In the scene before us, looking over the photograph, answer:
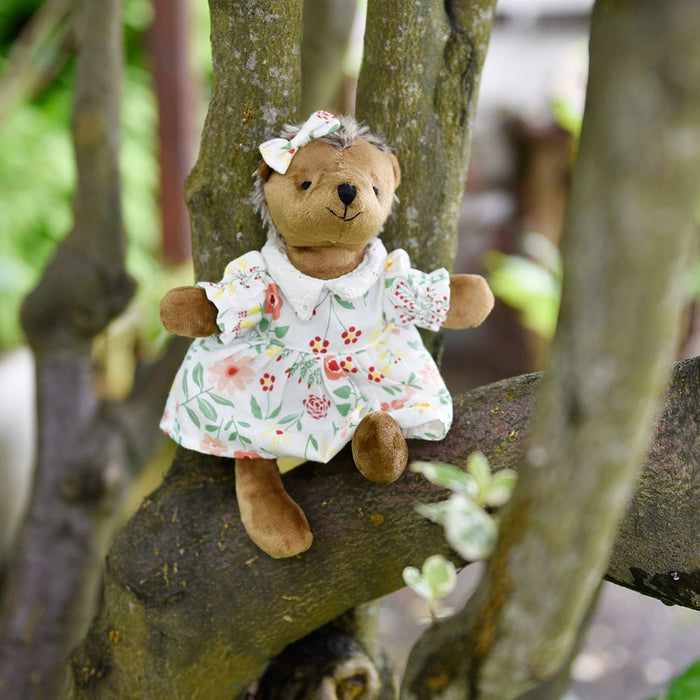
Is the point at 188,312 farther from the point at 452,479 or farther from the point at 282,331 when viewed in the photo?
the point at 452,479

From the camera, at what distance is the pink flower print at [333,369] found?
3.13 feet

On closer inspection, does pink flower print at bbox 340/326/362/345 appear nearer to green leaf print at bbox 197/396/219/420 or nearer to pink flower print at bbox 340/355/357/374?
pink flower print at bbox 340/355/357/374

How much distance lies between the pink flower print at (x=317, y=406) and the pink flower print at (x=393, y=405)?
6 cm

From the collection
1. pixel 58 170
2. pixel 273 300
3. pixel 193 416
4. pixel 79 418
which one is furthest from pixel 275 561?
pixel 58 170

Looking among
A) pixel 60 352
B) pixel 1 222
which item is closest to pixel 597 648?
pixel 60 352

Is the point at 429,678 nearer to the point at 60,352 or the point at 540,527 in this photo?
the point at 540,527

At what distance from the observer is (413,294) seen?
0.98m

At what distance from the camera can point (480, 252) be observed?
3777 millimetres

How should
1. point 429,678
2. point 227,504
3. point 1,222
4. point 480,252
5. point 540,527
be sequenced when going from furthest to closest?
1. point 480,252
2. point 1,222
3. point 227,504
4. point 429,678
5. point 540,527

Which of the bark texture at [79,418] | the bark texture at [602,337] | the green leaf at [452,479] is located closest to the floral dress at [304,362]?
the green leaf at [452,479]

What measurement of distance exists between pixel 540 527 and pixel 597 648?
209cm

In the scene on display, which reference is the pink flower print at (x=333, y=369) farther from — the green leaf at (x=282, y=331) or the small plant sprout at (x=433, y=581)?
the small plant sprout at (x=433, y=581)

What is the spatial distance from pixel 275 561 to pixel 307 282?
33 centimetres

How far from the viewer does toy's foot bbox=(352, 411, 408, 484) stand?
877 mm
